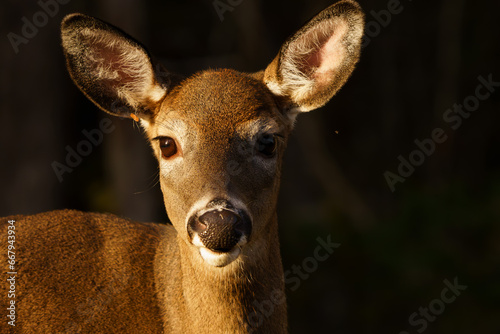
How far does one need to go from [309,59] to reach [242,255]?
5.11 feet

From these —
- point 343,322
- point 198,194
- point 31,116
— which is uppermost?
point 198,194

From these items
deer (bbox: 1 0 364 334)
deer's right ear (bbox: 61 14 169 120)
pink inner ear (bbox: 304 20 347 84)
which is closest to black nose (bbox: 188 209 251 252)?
deer (bbox: 1 0 364 334)

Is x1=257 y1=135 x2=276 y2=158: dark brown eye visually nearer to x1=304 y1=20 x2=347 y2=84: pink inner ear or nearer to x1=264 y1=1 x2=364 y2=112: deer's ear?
x1=264 y1=1 x2=364 y2=112: deer's ear

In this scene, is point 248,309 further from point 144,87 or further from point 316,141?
point 316,141

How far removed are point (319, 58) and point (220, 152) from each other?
1.27m

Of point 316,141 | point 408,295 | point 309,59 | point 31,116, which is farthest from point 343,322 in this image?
point 309,59

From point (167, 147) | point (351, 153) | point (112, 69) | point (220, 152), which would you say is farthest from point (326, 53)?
point (351, 153)

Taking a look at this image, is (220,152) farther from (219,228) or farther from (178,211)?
(219,228)

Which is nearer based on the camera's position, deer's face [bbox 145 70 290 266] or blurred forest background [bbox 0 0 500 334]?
deer's face [bbox 145 70 290 266]

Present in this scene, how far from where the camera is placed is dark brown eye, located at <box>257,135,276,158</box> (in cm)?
439

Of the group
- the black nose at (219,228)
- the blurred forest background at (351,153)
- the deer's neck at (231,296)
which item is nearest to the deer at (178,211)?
the deer's neck at (231,296)

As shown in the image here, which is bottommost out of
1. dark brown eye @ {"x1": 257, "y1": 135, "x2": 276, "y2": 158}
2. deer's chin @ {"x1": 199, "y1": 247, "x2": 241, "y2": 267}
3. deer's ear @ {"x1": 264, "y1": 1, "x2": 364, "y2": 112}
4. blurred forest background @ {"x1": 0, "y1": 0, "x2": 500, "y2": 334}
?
blurred forest background @ {"x1": 0, "y1": 0, "x2": 500, "y2": 334}

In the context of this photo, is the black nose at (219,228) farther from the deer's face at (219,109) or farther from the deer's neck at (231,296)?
the deer's neck at (231,296)

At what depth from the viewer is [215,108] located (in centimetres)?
435
